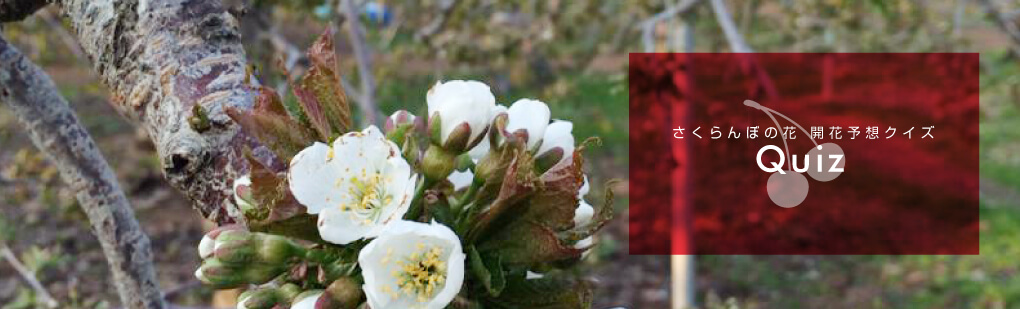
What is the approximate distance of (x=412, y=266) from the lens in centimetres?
84

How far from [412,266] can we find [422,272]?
0.01 metres

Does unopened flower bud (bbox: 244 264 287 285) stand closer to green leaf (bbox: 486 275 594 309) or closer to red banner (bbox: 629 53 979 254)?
green leaf (bbox: 486 275 594 309)

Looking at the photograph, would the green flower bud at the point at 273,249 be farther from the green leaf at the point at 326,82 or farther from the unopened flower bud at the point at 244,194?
the green leaf at the point at 326,82

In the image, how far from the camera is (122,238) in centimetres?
131

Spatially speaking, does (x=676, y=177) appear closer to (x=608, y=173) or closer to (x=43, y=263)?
(x=43, y=263)

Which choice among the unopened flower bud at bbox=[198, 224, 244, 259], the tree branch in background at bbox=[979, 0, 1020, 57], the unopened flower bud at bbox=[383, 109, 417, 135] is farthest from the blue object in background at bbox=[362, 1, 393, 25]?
the unopened flower bud at bbox=[198, 224, 244, 259]

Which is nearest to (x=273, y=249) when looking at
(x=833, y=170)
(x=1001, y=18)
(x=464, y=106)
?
(x=464, y=106)

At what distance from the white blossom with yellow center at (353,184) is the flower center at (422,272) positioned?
39 millimetres

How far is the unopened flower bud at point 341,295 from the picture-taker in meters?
0.83

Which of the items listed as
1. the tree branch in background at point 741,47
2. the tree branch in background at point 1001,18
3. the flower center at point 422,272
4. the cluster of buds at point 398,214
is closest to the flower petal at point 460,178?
the cluster of buds at point 398,214

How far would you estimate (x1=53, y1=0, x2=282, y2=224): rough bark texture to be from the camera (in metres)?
0.96

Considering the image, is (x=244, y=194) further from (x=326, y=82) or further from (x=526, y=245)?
(x=526, y=245)

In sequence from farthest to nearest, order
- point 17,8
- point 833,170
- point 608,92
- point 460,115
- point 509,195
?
point 608,92 < point 833,170 < point 17,8 < point 460,115 < point 509,195

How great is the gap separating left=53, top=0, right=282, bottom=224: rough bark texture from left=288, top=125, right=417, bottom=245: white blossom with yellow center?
99mm
